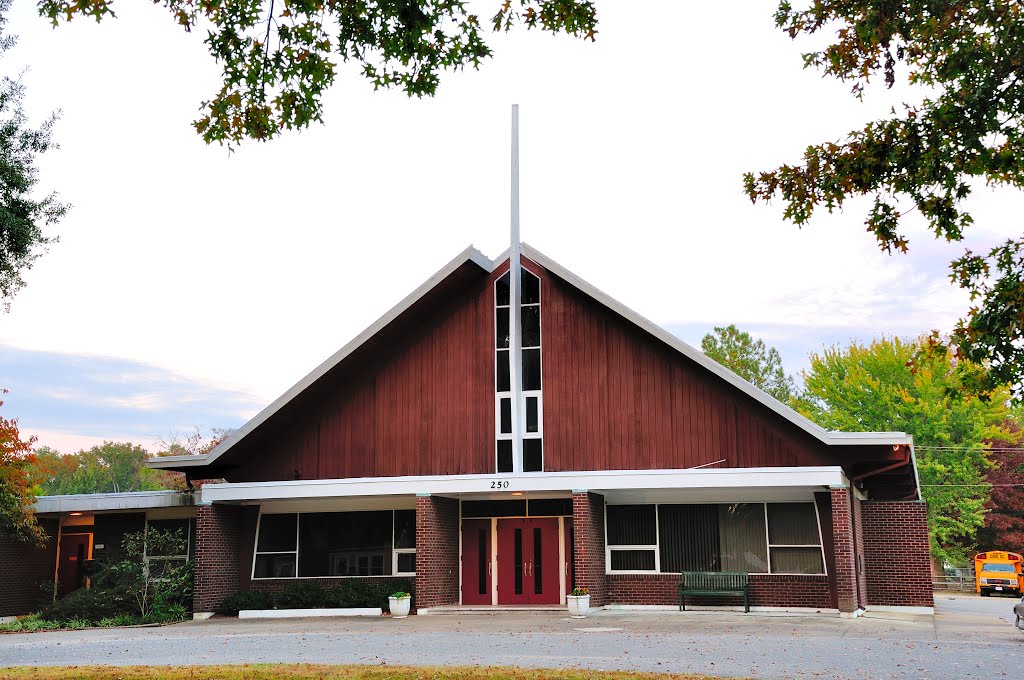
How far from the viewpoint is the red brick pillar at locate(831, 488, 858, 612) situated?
64.9 feet

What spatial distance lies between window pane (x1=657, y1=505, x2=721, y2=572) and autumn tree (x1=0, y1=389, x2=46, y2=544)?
14722 millimetres

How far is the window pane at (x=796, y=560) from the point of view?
21359 mm

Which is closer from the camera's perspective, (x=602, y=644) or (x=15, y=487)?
(x=602, y=644)

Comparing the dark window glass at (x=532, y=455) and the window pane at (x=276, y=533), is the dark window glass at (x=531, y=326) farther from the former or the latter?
the window pane at (x=276, y=533)

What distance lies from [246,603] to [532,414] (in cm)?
786

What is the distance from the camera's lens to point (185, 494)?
2425 cm

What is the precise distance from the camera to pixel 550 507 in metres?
23.4

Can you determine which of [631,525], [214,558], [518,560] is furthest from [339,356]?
[631,525]

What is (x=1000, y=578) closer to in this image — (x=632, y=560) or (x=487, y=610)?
(x=632, y=560)

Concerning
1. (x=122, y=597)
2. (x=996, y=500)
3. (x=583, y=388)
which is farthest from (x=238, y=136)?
(x=996, y=500)

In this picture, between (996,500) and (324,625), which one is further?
(996,500)

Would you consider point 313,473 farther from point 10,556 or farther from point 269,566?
point 10,556

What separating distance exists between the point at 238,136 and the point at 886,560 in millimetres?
18889

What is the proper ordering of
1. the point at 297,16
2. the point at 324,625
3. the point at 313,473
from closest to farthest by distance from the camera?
the point at 297,16 < the point at 324,625 < the point at 313,473
